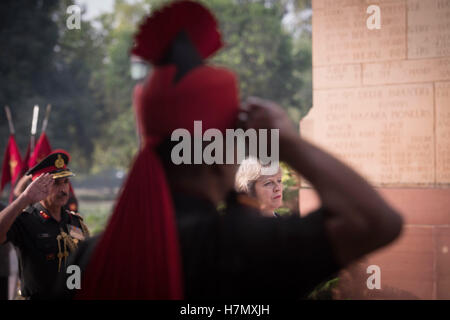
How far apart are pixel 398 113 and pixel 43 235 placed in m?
4.45

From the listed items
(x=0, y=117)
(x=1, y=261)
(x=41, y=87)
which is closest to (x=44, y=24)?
(x=41, y=87)

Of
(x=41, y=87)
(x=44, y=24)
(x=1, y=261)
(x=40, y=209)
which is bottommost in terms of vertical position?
(x=1, y=261)

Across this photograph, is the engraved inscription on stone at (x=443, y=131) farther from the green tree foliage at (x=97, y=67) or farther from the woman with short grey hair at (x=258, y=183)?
the green tree foliage at (x=97, y=67)

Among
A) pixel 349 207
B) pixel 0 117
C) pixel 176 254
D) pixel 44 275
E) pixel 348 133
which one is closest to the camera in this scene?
pixel 349 207

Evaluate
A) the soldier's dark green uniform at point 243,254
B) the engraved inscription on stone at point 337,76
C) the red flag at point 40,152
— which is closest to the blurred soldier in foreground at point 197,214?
the soldier's dark green uniform at point 243,254

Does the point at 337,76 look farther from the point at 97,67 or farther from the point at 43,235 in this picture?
the point at 97,67

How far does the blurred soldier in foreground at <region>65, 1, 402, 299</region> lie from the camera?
4.99 ft

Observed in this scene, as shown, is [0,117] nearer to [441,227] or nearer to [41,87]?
[41,87]

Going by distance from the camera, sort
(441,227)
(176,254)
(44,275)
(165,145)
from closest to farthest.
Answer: (176,254)
(165,145)
(44,275)
(441,227)

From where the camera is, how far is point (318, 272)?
60.6 inches

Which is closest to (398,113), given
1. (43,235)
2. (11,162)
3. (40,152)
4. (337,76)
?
(337,76)

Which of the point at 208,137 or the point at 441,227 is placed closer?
the point at 208,137

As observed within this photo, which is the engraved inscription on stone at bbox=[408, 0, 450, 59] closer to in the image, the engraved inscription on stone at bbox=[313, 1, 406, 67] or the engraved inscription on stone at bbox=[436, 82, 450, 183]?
the engraved inscription on stone at bbox=[313, 1, 406, 67]

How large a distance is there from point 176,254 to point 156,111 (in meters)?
0.41
